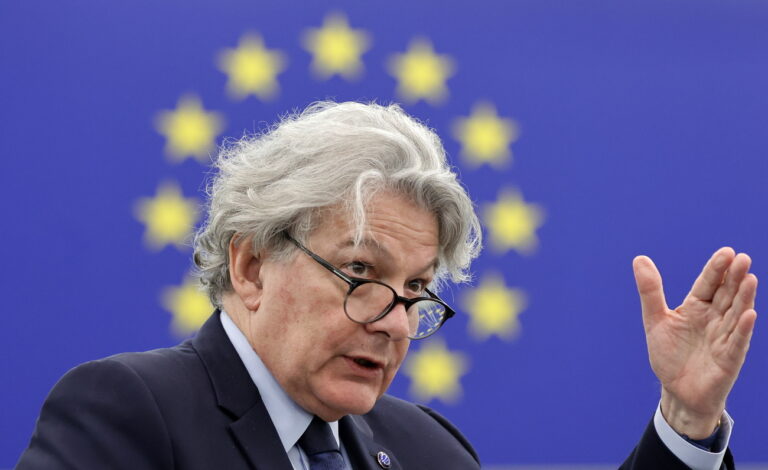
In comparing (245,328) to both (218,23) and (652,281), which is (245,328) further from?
(218,23)

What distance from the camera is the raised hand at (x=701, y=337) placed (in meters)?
2.21

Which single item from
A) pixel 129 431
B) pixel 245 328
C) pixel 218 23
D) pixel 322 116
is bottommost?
pixel 129 431

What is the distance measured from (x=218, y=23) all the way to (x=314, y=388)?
1.45m

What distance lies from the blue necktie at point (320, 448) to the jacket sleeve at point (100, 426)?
34cm

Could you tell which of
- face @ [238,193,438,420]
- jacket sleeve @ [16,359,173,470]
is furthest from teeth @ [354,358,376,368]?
jacket sleeve @ [16,359,173,470]

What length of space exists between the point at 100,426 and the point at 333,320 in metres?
0.49

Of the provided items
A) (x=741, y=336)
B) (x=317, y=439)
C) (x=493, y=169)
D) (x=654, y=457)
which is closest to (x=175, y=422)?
(x=317, y=439)

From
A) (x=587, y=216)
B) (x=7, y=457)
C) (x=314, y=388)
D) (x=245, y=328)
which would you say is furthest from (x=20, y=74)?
(x=587, y=216)

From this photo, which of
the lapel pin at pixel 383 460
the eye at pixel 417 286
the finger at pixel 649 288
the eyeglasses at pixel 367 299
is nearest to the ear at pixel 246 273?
the eyeglasses at pixel 367 299

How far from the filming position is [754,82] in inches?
136

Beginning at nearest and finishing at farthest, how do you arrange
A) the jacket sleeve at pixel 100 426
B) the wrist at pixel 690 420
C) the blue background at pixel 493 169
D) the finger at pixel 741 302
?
the jacket sleeve at pixel 100 426, the finger at pixel 741 302, the wrist at pixel 690 420, the blue background at pixel 493 169

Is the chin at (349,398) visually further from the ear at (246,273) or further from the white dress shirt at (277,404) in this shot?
the ear at (246,273)

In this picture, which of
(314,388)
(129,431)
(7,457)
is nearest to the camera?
(129,431)

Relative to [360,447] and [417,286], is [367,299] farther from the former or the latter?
[360,447]
